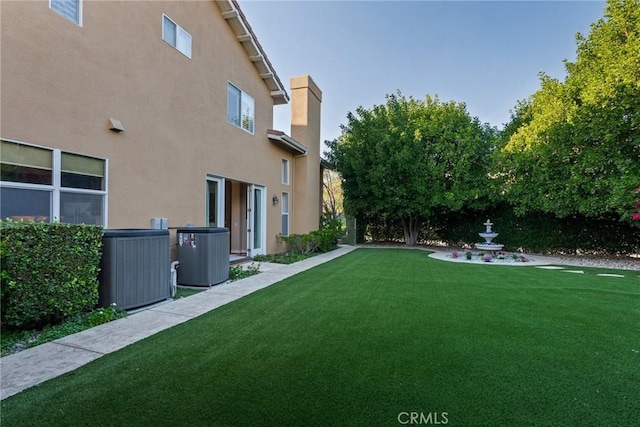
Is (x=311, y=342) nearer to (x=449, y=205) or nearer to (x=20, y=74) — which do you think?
(x=20, y=74)

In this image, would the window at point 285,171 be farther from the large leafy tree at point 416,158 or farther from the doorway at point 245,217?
the large leafy tree at point 416,158

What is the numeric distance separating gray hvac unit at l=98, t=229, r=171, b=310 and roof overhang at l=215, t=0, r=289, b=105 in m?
7.66

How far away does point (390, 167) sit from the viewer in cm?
1623

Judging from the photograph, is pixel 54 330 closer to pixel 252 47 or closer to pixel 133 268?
pixel 133 268

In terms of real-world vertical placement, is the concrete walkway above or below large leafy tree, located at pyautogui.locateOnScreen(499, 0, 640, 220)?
below

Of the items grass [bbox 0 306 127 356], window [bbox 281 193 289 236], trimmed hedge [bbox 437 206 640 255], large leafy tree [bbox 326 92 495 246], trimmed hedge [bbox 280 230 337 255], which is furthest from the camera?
large leafy tree [bbox 326 92 495 246]

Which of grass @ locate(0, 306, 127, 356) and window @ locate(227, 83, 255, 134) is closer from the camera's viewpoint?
grass @ locate(0, 306, 127, 356)

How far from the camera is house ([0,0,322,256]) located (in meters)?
4.81

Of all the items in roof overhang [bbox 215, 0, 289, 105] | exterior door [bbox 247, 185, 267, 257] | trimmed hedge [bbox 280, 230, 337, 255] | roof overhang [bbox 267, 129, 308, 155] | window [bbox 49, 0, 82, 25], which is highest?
roof overhang [bbox 215, 0, 289, 105]

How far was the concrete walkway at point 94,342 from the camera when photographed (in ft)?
10.1

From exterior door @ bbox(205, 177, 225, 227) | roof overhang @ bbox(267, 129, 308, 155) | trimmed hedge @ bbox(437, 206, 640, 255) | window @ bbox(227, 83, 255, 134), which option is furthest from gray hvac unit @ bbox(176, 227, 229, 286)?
trimmed hedge @ bbox(437, 206, 640, 255)

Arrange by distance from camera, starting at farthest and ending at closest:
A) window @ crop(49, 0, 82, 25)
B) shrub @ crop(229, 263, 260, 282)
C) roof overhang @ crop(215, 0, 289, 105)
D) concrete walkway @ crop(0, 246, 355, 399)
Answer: roof overhang @ crop(215, 0, 289, 105) → shrub @ crop(229, 263, 260, 282) → window @ crop(49, 0, 82, 25) → concrete walkway @ crop(0, 246, 355, 399)

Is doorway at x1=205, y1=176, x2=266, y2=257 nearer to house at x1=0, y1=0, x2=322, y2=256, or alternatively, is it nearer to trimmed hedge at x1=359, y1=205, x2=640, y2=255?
house at x1=0, y1=0, x2=322, y2=256

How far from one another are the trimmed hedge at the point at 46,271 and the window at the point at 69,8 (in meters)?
3.55
